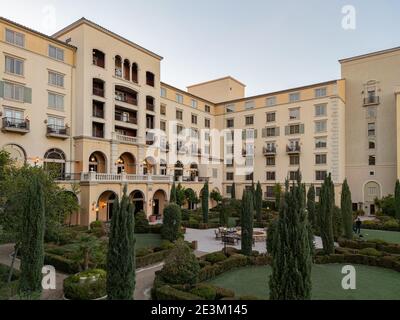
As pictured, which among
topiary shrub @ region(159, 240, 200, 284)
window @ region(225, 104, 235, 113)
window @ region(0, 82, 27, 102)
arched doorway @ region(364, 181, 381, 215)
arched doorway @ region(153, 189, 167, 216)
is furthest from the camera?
window @ region(225, 104, 235, 113)

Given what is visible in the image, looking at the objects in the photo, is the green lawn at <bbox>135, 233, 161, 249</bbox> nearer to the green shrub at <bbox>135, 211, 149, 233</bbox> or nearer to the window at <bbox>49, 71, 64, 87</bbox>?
the green shrub at <bbox>135, 211, 149, 233</bbox>

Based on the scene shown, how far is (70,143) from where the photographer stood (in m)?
32.8

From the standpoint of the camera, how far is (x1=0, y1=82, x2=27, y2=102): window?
27969 mm

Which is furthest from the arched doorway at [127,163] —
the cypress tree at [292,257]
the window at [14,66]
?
the cypress tree at [292,257]

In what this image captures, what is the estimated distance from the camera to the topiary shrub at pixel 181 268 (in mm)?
13383

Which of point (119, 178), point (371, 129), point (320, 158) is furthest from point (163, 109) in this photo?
point (371, 129)

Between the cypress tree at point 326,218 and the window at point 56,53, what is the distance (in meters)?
30.2

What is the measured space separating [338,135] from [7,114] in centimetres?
4223

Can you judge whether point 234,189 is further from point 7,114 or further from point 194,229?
point 7,114

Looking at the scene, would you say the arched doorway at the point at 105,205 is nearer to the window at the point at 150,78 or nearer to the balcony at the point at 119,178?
the balcony at the point at 119,178

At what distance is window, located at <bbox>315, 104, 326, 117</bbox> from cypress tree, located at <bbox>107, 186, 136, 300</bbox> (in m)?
40.2

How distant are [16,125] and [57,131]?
159 inches

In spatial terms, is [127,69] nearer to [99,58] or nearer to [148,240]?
[99,58]

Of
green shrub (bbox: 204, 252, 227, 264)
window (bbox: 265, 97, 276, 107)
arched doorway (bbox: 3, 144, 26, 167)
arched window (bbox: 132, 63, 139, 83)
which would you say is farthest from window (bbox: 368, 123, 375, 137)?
arched doorway (bbox: 3, 144, 26, 167)
